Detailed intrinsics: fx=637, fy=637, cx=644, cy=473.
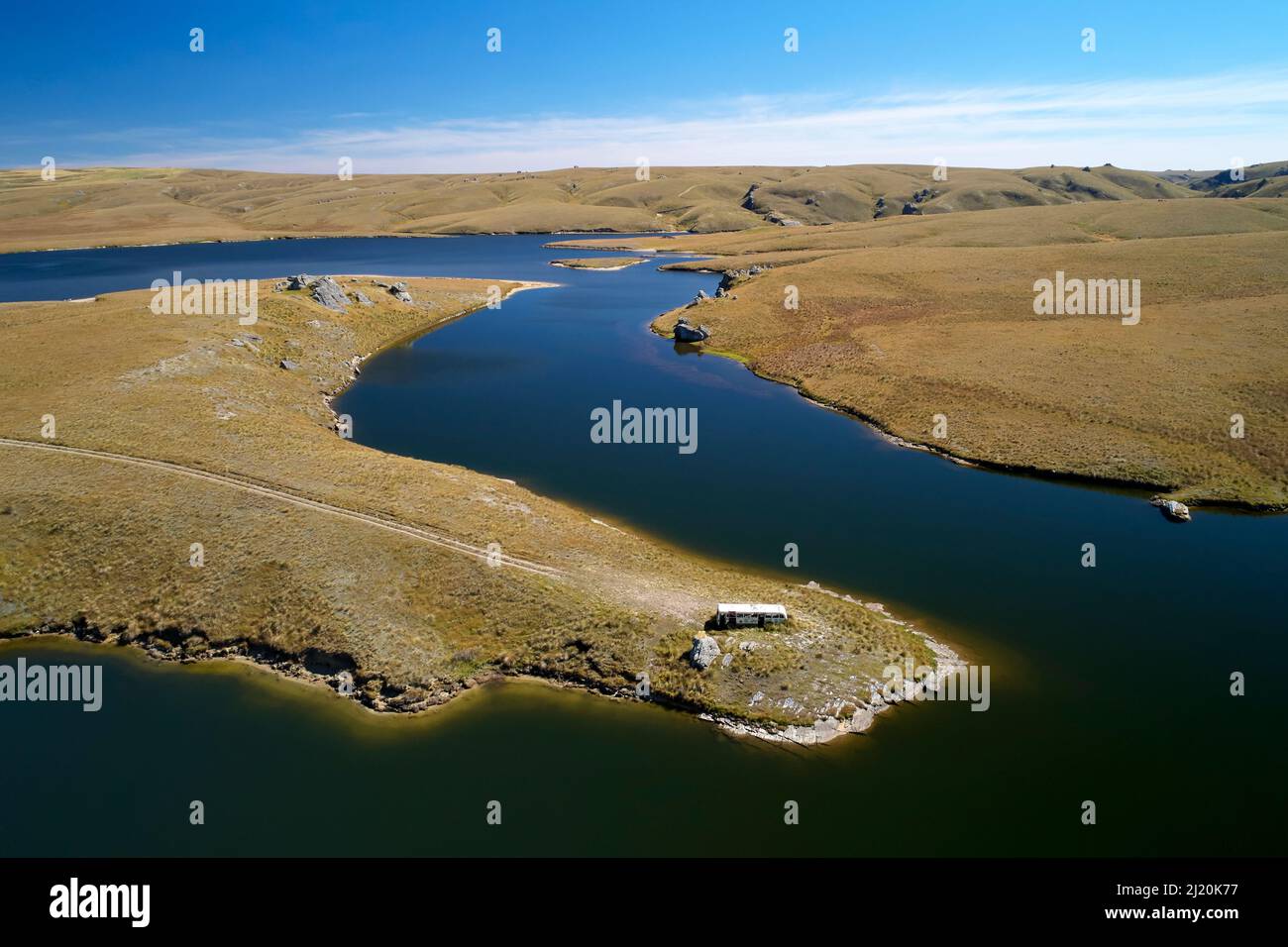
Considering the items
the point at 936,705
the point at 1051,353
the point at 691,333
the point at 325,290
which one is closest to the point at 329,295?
the point at 325,290

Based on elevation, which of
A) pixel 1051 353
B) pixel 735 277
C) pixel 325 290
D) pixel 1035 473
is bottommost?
pixel 1035 473

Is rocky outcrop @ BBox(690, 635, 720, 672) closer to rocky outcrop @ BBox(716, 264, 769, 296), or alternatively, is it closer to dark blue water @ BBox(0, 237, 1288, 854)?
dark blue water @ BBox(0, 237, 1288, 854)

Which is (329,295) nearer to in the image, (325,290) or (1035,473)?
(325,290)

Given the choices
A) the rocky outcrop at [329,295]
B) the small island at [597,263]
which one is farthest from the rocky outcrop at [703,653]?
the small island at [597,263]

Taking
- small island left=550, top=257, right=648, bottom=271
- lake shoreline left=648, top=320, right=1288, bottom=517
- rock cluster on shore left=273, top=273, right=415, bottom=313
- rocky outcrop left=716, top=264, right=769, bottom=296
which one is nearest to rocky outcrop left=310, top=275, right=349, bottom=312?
rock cluster on shore left=273, top=273, right=415, bottom=313

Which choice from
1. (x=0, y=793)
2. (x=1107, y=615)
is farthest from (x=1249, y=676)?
(x=0, y=793)

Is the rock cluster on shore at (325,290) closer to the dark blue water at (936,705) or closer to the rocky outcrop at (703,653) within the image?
the dark blue water at (936,705)
